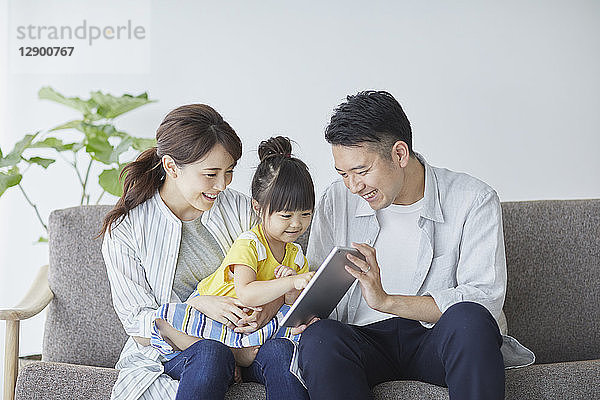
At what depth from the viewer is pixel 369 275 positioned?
6.20ft

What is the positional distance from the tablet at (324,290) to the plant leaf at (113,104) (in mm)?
1443

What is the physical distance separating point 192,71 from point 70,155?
66 cm

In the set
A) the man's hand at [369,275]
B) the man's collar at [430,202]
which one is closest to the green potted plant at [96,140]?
the man's collar at [430,202]

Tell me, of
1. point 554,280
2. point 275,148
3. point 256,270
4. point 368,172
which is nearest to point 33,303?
point 256,270

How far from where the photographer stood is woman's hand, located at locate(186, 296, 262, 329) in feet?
6.55

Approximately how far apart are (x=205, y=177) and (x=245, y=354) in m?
0.48

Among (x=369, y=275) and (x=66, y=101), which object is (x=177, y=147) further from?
(x=66, y=101)

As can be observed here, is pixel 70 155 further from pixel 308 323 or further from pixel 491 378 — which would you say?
pixel 491 378

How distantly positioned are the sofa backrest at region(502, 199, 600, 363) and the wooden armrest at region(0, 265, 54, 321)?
→ 1437mm

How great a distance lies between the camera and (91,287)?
243 cm

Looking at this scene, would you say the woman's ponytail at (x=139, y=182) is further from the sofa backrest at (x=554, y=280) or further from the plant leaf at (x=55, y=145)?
the sofa backrest at (x=554, y=280)

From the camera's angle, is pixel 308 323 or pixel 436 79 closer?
pixel 308 323

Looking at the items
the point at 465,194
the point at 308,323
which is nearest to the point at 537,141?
the point at 465,194

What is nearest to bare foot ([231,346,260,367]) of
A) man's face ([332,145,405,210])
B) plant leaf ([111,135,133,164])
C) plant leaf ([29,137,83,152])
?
man's face ([332,145,405,210])
